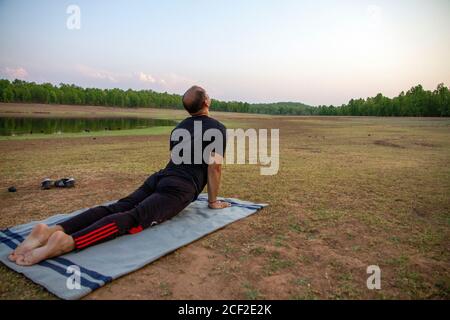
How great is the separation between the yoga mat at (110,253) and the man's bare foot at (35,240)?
11cm

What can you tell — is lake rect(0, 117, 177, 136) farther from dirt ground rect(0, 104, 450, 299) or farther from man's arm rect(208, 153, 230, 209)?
man's arm rect(208, 153, 230, 209)

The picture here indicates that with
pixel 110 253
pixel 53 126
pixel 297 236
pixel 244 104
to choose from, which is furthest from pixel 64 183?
pixel 244 104

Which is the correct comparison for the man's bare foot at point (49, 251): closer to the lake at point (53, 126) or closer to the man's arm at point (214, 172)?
the man's arm at point (214, 172)

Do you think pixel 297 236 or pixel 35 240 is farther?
pixel 297 236

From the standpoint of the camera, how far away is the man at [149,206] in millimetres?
3477

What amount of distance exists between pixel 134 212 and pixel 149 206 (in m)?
0.21

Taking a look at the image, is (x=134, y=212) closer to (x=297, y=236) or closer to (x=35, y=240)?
(x=35, y=240)

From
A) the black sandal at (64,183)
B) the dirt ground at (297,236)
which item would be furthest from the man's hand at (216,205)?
the black sandal at (64,183)

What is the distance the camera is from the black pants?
3703mm

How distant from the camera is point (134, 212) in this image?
407 cm

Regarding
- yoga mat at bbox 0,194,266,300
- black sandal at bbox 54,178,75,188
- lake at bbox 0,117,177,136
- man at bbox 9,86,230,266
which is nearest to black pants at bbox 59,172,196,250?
man at bbox 9,86,230,266
